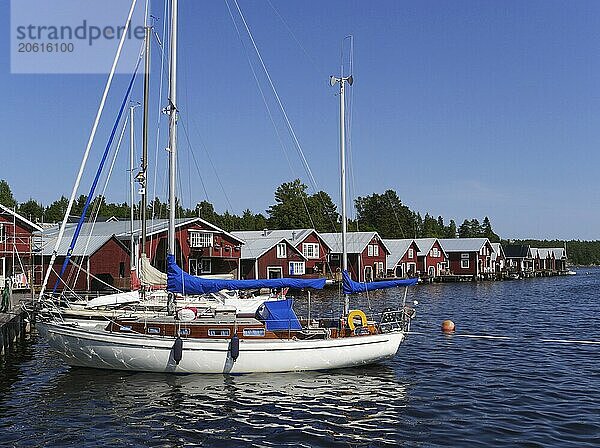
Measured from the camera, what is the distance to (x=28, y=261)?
56719 millimetres

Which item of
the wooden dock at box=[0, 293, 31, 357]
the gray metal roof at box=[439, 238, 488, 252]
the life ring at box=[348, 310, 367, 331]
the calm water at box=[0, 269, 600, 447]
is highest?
the gray metal roof at box=[439, 238, 488, 252]

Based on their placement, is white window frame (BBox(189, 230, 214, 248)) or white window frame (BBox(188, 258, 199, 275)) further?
white window frame (BBox(188, 258, 199, 275))

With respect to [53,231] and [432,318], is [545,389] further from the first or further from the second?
[53,231]

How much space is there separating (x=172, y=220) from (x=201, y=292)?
126 inches

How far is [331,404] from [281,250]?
5825 centimetres

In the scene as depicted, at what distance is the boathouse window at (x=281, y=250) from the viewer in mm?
79188

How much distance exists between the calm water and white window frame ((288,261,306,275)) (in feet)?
162

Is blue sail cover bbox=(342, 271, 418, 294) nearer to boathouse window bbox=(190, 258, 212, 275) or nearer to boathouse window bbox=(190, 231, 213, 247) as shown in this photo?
boathouse window bbox=(190, 258, 212, 275)

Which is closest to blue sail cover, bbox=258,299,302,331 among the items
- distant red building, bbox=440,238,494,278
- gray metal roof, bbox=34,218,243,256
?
gray metal roof, bbox=34,218,243,256

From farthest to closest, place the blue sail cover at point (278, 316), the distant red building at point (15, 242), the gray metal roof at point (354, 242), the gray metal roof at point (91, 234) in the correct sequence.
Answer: the gray metal roof at point (354, 242), the gray metal roof at point (91, 234), the distant red building at point (15, 242), the blue sail cover at point (278, 316)

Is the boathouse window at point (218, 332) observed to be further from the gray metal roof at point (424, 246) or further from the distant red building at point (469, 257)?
the distant red building at point (469, 257)

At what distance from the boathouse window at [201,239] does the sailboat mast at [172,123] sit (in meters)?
40.5

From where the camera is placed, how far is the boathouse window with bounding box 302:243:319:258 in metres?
84.9

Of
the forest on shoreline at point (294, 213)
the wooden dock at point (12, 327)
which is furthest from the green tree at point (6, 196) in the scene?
the wooden dock at point (12, 327)
